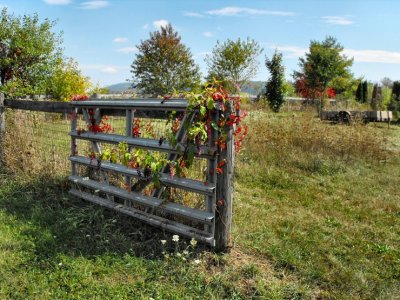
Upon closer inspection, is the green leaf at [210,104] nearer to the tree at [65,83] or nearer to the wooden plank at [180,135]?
the wooden plank at [180,135]

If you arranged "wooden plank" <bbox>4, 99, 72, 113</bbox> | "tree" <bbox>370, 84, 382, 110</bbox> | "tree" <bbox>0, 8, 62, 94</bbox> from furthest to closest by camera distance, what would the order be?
"tree" <bbox>370, 84, 382, 110</bbox> → "tree" <bbox>0, 8, 62, 94</bbox> → "wooden plank" <bbox>4, 99, 72, 113</bbox>

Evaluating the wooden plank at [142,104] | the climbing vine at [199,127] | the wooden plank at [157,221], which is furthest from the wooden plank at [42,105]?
the climbing vine at [199,127]

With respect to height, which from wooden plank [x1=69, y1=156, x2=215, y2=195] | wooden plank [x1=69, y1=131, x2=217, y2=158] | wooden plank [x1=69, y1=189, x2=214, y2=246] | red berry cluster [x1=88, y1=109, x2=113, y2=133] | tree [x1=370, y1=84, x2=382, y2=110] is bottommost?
wooden plank [x1=69, y1=189, x2=214, y2=246]

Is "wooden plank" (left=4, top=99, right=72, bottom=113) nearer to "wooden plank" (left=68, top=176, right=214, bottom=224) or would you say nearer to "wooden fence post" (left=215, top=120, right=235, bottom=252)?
"wooden plank" (left=68, top=176, right=214, bottom=224)

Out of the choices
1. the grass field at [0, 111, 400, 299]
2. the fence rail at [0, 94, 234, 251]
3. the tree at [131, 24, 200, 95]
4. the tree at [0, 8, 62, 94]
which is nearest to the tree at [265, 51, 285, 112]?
the tree at [131, 24, 200, 95]

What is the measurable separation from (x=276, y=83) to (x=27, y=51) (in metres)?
18.5

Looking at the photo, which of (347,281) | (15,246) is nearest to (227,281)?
(347,281)

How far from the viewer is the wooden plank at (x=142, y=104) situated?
4.09 meters


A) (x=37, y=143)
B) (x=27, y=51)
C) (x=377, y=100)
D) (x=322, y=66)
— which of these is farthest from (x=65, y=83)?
(x=322, y=66)

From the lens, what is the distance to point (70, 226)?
4.55m

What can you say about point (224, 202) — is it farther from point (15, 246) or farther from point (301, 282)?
point (15, 246)

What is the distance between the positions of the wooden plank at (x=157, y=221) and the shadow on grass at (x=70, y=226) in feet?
0.36

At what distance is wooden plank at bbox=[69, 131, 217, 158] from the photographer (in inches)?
152

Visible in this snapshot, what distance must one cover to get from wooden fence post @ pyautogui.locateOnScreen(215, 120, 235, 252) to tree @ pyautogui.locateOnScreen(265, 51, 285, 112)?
25218 millimetres
